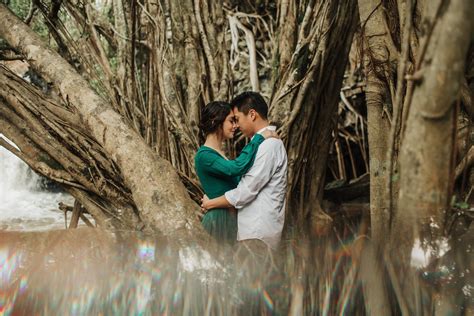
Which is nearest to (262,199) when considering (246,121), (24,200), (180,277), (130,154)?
(246,121)

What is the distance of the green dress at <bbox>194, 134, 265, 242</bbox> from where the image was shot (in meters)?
2.04

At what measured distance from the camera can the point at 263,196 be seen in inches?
80.6

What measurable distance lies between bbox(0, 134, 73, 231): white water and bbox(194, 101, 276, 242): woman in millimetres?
4086

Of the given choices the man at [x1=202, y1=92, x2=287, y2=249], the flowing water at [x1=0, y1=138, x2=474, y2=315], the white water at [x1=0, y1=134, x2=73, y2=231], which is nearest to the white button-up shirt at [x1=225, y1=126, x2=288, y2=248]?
the man at [x1=202, y1=92, x2=287, y2=249]

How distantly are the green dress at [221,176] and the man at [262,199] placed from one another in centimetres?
3

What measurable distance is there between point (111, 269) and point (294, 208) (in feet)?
4.65

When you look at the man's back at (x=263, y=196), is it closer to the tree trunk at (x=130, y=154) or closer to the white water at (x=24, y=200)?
the tree trunk at (x=130, y=154)

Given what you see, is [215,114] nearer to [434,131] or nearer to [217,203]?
[217,203]

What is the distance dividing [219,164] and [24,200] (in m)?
5.81

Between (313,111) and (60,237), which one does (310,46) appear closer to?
(313,111)

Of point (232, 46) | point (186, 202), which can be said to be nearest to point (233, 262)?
point (186, 202)

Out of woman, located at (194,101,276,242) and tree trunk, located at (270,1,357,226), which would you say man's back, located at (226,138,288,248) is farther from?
tree trunk, located at (270,1,357,226)

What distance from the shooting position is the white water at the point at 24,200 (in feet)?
19.9

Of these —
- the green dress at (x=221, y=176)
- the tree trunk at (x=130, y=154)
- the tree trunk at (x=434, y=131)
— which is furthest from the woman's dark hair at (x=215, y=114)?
the tree trunk at (x=434, y=131)
